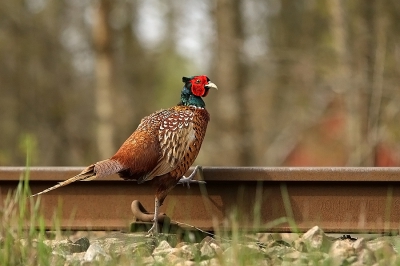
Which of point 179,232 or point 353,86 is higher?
point 353,86

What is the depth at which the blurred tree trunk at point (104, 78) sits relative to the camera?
17.9 m

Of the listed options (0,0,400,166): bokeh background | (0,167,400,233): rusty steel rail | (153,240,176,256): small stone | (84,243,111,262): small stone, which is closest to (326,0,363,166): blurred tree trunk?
(0,0,400,166): bokeh background

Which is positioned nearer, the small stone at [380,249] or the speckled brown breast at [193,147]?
the small stone at [380,249]

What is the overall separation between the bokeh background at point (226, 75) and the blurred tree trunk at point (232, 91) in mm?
26

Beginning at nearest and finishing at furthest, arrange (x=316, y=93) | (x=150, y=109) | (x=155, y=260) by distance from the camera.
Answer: (x=155, y=260) < (x=316, y=93) < (x=150, y=109)

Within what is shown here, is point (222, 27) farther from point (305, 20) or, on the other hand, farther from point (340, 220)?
point (340, 220)

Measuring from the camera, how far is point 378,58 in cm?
1201

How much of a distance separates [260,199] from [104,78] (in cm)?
1263

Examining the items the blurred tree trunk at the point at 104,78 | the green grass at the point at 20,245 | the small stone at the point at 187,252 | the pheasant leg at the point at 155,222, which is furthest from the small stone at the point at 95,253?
the blurred tree trunk at the point at 104,78

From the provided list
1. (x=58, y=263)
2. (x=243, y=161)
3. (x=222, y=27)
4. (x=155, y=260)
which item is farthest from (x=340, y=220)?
(x=222, y=27)

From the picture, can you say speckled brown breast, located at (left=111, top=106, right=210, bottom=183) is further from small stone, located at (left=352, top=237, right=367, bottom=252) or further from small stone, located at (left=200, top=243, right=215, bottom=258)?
small stone, located at (left=352, top=237, right=367, bottom=252)

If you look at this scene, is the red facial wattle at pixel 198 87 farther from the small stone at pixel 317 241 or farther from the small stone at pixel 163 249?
the small stone at pixel 317 241

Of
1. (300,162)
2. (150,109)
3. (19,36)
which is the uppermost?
(19,36)

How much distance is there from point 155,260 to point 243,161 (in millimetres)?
11834
